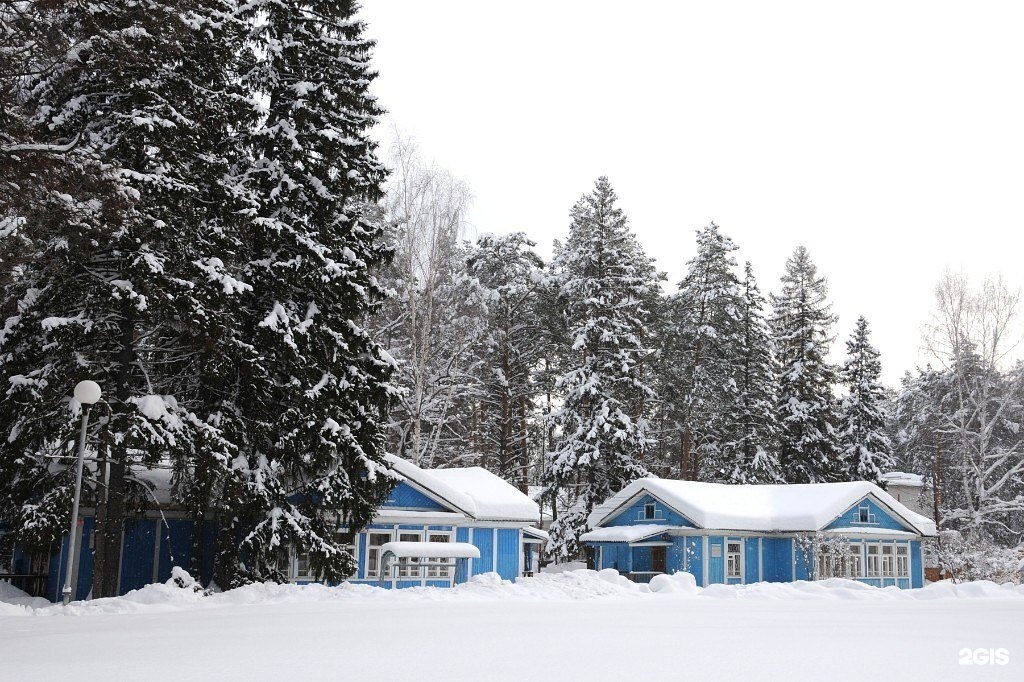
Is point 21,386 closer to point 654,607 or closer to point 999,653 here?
point 654,607

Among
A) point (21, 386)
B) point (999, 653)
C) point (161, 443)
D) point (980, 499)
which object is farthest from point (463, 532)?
point (980, 499)

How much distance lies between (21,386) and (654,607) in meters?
13.2

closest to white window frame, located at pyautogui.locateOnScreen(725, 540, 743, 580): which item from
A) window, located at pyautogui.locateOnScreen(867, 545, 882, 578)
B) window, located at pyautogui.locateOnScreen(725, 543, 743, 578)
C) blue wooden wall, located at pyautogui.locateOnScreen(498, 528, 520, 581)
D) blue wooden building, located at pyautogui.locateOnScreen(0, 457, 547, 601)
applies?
window, located at pyautogui.locateOnScreen(725, 543, 743, 578)

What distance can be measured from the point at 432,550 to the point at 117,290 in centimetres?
1120

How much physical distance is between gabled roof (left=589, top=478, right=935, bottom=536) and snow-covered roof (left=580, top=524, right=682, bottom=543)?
727mm

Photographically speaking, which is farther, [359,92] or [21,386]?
[359,92]

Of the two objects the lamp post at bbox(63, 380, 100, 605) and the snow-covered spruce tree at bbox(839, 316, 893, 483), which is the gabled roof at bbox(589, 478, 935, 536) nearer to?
the snow-covered spruce tree at bbox(839, 316, 893, 483)

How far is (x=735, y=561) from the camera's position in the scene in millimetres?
35906

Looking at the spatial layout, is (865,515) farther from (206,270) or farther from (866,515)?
(206,270)

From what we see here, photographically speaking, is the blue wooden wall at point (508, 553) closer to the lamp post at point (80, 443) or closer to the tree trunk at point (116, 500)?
the tree trunk at point (116, 500)

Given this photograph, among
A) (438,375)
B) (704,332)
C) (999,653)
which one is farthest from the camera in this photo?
(704,332)

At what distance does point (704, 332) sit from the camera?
47250mm

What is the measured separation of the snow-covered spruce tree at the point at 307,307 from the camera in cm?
1980

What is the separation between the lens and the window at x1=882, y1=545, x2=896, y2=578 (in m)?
38.7
